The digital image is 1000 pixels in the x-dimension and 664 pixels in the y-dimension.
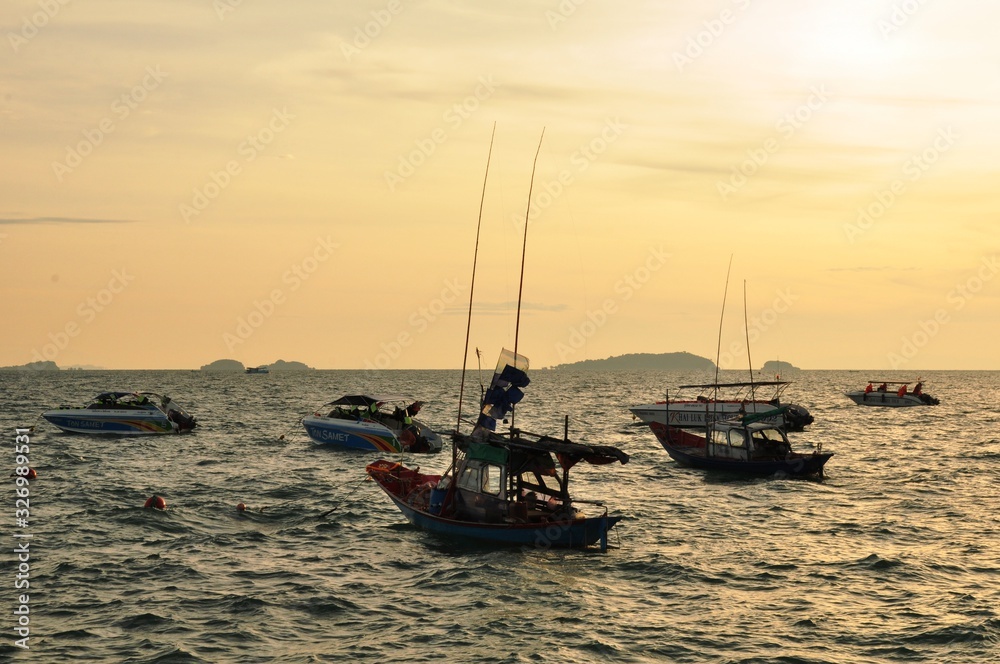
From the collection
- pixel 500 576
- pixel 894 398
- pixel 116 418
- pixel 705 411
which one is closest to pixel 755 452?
pixel 500 576

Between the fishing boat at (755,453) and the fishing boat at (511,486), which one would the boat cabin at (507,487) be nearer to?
the fishing boat at (511,486)

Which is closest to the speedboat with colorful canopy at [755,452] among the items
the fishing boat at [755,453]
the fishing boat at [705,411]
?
the fishing boat at [755,453]

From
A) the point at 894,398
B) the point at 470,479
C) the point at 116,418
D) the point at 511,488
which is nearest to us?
the point at 511,488

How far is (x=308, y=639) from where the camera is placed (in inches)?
773

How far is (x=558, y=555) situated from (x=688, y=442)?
27.7 metres

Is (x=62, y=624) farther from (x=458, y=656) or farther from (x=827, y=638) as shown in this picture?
(x=827, y=638)

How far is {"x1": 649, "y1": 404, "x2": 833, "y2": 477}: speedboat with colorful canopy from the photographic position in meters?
44.1

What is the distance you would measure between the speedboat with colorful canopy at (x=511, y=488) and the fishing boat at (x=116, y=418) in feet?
124

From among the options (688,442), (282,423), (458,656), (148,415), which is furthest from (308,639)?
(282,423)

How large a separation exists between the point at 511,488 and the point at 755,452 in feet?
66.6

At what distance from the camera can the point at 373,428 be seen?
54.2 meters

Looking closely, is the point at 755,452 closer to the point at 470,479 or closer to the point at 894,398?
the point at 470,479

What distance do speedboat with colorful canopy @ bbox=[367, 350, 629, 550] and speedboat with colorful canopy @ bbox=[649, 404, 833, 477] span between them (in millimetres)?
17796

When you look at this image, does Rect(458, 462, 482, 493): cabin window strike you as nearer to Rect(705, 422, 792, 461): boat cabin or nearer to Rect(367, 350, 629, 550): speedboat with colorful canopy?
Rect(367, 350, 629, 550): speedboat with colorful canopy
